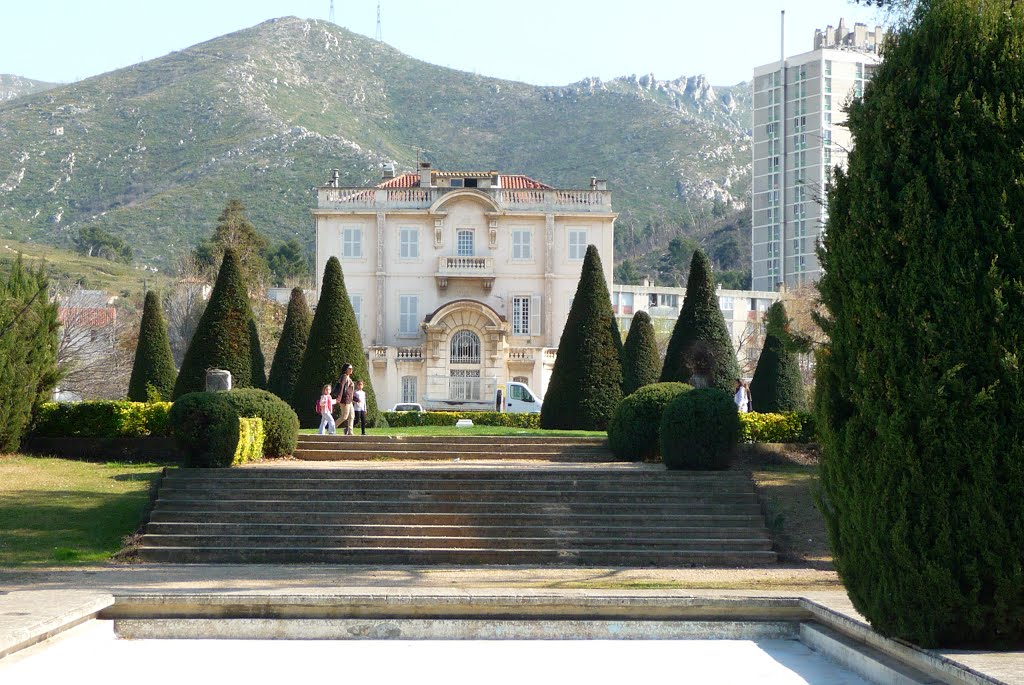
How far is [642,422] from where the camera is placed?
925 inches

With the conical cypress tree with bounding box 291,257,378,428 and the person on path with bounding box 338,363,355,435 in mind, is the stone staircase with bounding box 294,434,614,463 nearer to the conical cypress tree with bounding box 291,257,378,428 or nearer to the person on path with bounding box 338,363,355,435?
the person on path with bounding box 338,363,355,435

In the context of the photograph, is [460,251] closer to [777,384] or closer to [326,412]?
[777,384]

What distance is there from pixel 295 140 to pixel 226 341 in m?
87.0

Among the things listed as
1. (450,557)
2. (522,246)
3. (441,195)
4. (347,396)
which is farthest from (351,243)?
(450,557)

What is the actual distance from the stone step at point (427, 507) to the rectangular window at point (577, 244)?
1348 inches

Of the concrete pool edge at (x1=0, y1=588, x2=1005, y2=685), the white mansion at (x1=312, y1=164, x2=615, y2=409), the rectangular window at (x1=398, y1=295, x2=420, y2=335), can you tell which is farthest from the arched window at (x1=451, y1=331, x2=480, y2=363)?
the concrete pool edge at (x1=0, y1=588, x2=1005, y2=685)

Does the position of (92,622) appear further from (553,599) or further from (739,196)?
(739,196)

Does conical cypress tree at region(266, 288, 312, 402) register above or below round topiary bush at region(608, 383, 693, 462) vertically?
above

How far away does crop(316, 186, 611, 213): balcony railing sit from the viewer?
5241 centimetres

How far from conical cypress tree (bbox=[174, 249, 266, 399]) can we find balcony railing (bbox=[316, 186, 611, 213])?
77.9ft

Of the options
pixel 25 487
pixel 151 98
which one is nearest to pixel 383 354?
pixel 25 487

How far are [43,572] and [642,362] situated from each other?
19.7 meters

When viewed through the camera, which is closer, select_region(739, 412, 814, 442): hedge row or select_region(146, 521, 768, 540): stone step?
select_region(146, 521, 768, 540): stone step

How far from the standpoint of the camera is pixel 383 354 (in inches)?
2008
